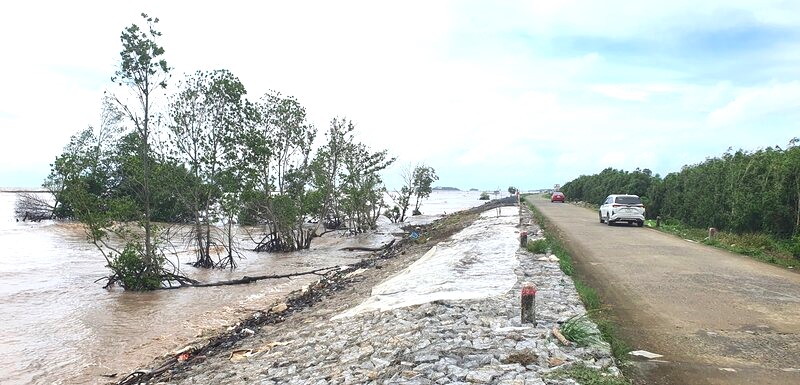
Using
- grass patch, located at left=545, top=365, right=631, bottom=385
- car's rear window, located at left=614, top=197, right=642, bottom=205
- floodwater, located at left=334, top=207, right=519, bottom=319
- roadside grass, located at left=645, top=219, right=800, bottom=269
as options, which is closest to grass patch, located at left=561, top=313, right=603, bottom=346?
grass patch, located at left=545, top=365, right=631, bottom=385

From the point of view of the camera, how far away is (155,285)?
18984 millimetres

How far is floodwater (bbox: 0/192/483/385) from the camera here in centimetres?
1080

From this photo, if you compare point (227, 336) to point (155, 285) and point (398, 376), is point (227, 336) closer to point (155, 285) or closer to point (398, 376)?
point (398, 376)

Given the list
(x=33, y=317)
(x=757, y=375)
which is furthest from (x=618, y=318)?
(x=33, y=317)

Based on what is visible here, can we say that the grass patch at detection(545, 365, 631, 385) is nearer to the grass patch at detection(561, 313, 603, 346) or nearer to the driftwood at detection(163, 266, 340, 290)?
the grass patch at detection(561, 313, 603, 346)

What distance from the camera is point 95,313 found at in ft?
50.6

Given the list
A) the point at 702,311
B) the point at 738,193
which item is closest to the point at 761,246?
the point at 738,193

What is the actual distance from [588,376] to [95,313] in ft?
48.9

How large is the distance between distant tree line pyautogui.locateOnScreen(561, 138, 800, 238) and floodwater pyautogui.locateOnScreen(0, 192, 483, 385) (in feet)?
59.6

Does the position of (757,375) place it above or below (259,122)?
below

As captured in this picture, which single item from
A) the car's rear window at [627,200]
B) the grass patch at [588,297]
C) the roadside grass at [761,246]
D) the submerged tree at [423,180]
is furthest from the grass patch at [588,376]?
the submerged tree at [423,180]

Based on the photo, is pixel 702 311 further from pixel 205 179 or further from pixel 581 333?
pixel 205 179

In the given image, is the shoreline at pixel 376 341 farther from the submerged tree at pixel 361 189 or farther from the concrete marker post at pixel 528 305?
the submerged tree at pixel 361 189

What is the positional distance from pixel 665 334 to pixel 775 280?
22.3ft
